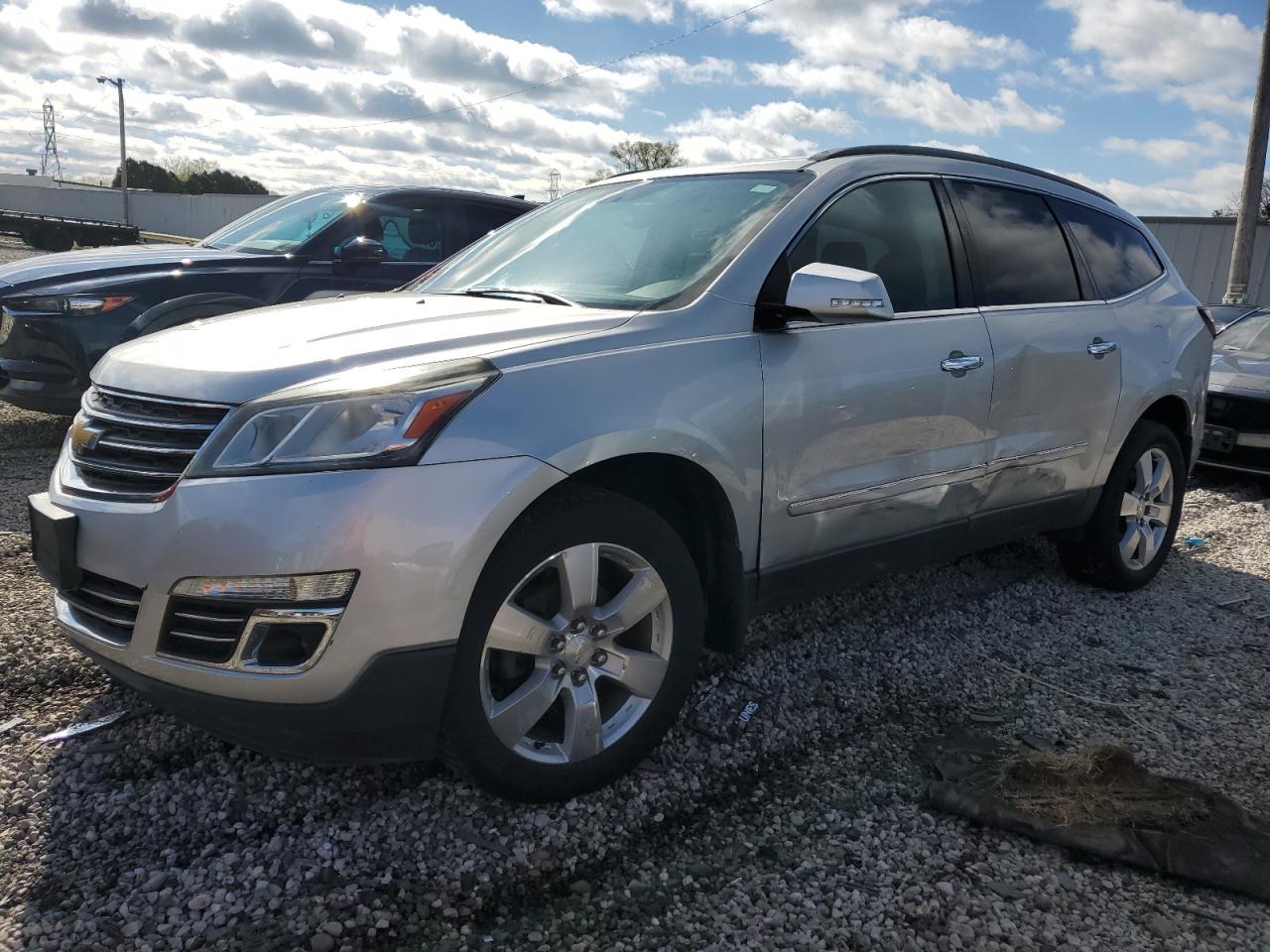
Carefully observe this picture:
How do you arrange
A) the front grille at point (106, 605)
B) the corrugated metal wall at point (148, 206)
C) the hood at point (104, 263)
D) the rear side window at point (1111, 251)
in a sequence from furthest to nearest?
the corrugated metal wall at point (148, 206) < the hood at point (104, 263) < the rear side window at point (1111, 251) < the front grille at point (106, 605)

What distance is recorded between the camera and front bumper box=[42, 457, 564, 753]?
2135 millimetres

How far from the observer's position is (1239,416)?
7172 millimetres

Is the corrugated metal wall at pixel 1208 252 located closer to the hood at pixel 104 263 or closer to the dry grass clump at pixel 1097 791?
the hood at pixel 104 263

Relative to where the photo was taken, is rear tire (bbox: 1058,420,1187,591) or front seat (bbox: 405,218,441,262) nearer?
rear tire (bbox: 1058,420,1187,591)

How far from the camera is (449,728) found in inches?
92.9

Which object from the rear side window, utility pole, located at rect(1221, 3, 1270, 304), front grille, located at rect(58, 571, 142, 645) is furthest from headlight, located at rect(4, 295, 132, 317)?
utility pole, located at rect(1221, 3, 1270, 304)

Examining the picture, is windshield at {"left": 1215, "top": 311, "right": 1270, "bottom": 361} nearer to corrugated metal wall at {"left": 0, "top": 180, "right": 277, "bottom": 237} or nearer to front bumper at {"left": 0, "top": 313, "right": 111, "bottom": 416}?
front bumper at {"left": 0, "top": 313, "right": 111, "bottom": 416}

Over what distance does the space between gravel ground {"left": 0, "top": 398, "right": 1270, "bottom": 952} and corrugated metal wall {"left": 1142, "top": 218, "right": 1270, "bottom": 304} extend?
2051cm

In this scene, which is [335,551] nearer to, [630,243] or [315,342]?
[315,342]

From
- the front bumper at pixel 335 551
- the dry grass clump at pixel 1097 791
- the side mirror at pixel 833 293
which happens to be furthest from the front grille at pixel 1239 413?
the front bumper at pixel 335 551

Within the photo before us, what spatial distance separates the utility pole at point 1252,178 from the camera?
13.5 m

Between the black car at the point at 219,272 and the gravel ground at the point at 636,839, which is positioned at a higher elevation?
the black car at the point at 219,272

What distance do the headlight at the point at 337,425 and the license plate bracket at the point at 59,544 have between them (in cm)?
43

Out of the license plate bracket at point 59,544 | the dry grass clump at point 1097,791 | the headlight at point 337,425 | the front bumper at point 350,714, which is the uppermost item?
the headlight at point 337,425
